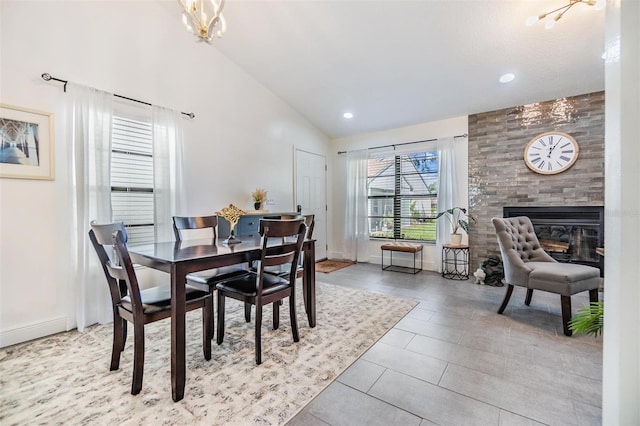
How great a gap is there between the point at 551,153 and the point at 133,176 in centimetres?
524

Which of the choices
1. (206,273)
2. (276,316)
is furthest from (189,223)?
(276,316)

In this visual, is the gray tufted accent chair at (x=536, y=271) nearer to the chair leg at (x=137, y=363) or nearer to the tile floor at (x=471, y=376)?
the tile floor at (x=471, y=376)

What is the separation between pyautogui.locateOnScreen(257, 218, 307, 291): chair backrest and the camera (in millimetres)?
1913

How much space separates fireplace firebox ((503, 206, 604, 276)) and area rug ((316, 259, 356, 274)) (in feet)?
9.28

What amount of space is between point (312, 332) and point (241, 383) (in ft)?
2.66

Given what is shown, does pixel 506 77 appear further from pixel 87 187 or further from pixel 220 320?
pixel 87 187

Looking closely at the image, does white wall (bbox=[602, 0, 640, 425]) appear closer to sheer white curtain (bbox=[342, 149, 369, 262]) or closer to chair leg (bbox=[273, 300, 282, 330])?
chair leg (bbox=[273, 300, 282, 330])

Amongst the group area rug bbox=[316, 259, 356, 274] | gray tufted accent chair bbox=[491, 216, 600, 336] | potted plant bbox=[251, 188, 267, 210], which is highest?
potted plant bbox=[251, 188, 267, 210]

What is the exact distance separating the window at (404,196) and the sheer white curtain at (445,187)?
0.62 ft

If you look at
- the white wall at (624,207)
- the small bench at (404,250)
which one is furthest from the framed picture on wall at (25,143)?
the small bench at (404,250)

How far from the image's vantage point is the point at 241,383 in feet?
5.60

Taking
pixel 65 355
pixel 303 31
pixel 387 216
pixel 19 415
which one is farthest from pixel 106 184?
pixel 387 216

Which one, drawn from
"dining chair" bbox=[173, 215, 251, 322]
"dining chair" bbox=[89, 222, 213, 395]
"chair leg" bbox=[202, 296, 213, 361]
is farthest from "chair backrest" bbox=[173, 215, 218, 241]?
"chair leg" bbox=[202, 296, 213, 361]

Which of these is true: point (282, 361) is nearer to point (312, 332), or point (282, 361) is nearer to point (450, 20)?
point (312, 332)
